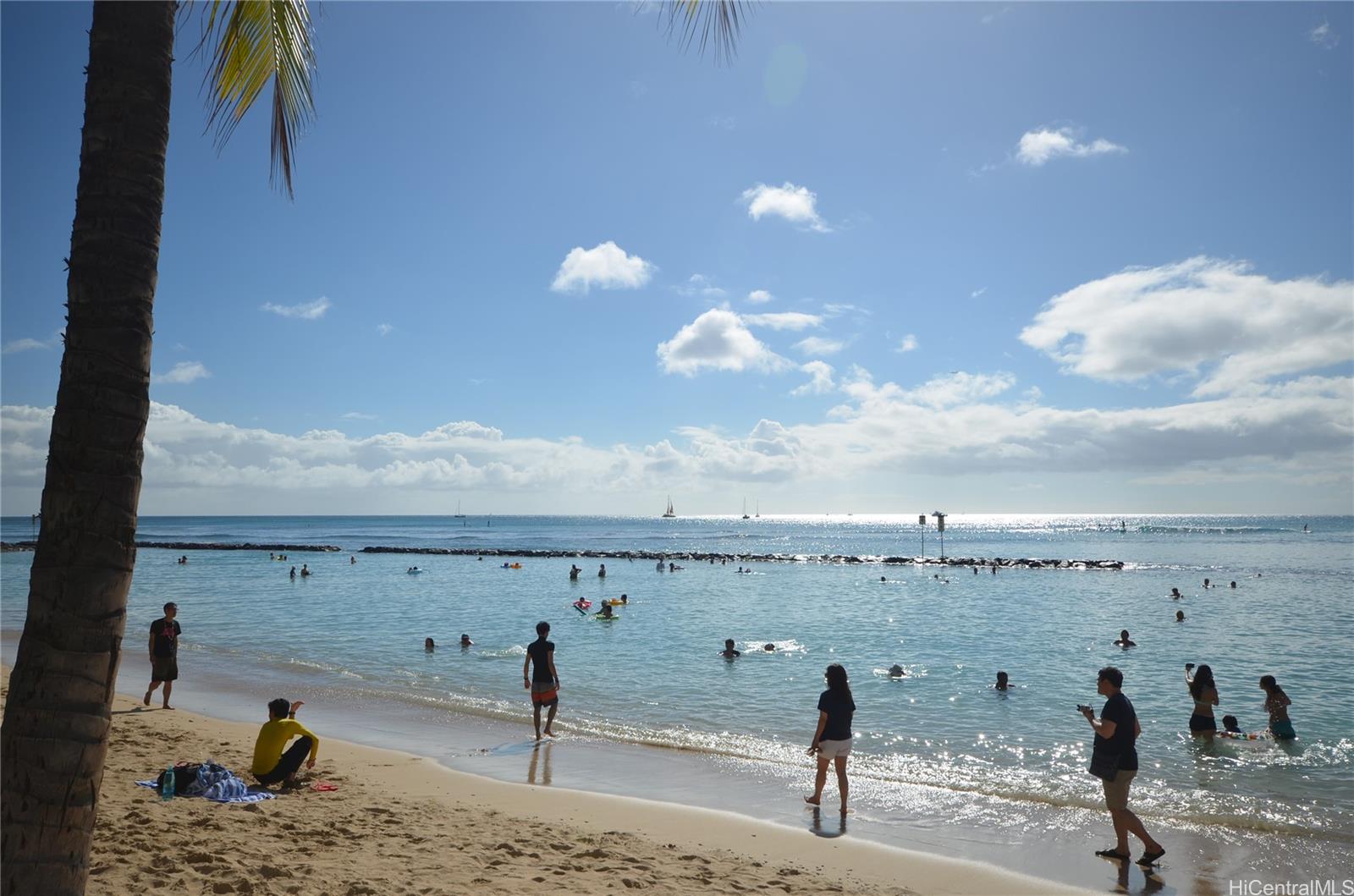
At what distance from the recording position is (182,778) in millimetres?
8383

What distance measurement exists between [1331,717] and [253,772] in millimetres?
18488

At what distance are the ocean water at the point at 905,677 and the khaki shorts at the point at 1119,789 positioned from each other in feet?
2.98

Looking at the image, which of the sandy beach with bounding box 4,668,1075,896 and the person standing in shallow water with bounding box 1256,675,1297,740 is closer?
the sandy beach with bounding box 4,668,1075,896

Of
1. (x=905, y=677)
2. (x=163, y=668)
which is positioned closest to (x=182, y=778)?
(x=163, y=668)

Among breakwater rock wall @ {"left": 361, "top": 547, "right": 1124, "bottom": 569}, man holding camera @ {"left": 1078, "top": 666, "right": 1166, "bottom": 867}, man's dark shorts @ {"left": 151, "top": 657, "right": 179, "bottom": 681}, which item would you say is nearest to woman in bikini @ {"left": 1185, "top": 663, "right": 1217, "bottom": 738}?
man holding camera @ {"left": 1078, "top": 666, "right": 1166, "bottom": 867}

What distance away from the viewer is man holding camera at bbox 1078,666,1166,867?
7.59m

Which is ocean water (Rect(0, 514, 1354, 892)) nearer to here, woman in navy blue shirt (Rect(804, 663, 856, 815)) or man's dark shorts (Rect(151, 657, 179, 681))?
woman in navy blue shirt (Rect(804, 663, 856, 815))

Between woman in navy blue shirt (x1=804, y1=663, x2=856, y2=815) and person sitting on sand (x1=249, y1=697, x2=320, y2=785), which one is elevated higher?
woman in navy blue shirt (x1=804, y1=663, x2=856, y2=815)

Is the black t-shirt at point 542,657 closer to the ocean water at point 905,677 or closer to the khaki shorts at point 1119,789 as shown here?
the ocean water at point 905,677

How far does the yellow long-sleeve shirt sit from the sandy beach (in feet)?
2.43

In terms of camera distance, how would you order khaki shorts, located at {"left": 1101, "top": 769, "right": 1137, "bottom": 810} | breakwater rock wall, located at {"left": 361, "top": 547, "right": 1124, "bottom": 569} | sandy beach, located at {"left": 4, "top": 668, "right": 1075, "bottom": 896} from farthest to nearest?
breakwater rock wall, located at {"left": 361, "top": 547, "right": 1124, "bottom": 569} → khaki shorts, located at {"left": 1101, "top": 769, "right": 1137, "bottom": 810} → sandy beach, located at {"left": 4, "top": 668, "right": 1075, "bottom": 896}

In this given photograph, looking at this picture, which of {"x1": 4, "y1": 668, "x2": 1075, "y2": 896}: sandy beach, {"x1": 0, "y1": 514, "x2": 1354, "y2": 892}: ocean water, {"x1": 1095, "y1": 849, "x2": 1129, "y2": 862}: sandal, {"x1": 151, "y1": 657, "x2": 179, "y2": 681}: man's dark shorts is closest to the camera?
{"x1": 4, "y1": 668, "x2": 1075, "y2": 896}: sandy beach

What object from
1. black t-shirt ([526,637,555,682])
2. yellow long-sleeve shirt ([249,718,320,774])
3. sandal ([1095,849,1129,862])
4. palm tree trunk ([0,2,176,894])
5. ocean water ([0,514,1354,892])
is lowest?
ocean water ([0,514,1354,892])

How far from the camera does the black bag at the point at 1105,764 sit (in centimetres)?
758
